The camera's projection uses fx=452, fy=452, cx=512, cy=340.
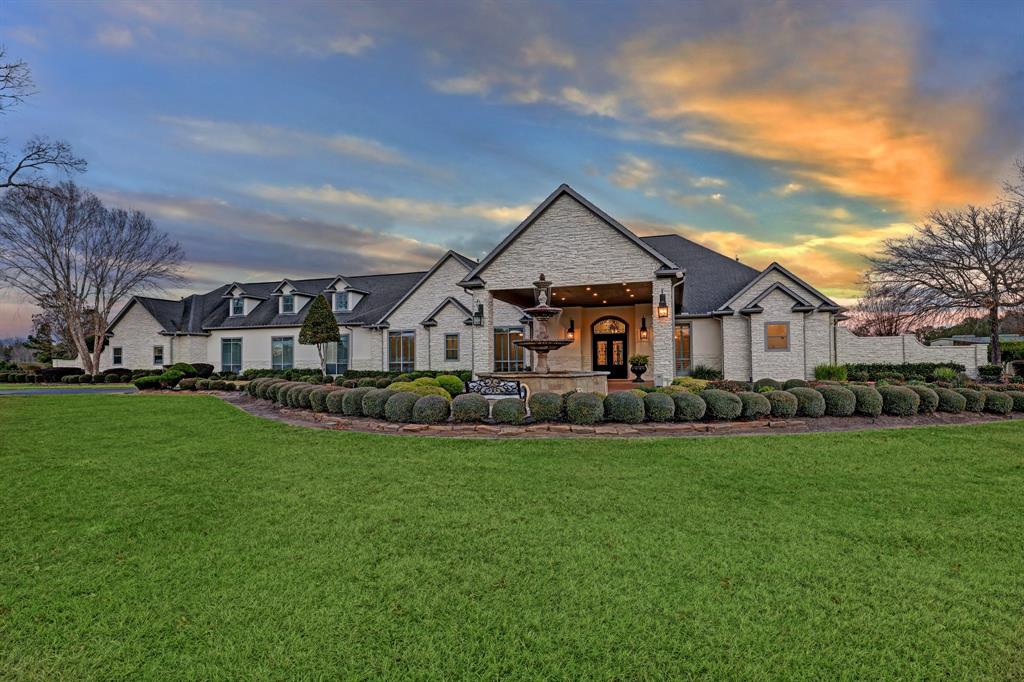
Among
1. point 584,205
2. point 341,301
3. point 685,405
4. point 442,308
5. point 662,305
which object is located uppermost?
point 584,205

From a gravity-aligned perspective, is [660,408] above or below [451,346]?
below

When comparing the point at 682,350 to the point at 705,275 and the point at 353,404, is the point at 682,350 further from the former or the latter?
the point at 353,404

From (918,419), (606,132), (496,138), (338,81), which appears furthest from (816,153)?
(338,81)

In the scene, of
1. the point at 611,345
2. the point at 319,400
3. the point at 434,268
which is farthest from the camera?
the point at 434,268

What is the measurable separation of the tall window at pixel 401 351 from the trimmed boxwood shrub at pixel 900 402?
21.1 meters

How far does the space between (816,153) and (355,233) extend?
24.8m

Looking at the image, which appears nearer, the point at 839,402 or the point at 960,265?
the point at 839,402

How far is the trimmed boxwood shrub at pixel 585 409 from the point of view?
9.35m

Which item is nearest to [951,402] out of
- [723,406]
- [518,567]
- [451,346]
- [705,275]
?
[723,406]

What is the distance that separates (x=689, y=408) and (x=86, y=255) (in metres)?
41.1

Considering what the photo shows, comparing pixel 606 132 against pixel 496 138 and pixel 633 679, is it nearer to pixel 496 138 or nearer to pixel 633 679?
pixel 496 138

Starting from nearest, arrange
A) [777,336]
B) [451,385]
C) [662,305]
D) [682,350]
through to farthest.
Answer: [662,305] → [451,385] → [777,336] → [682,350]

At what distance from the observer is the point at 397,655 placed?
8.50 feet

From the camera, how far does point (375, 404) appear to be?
10.5 meters
